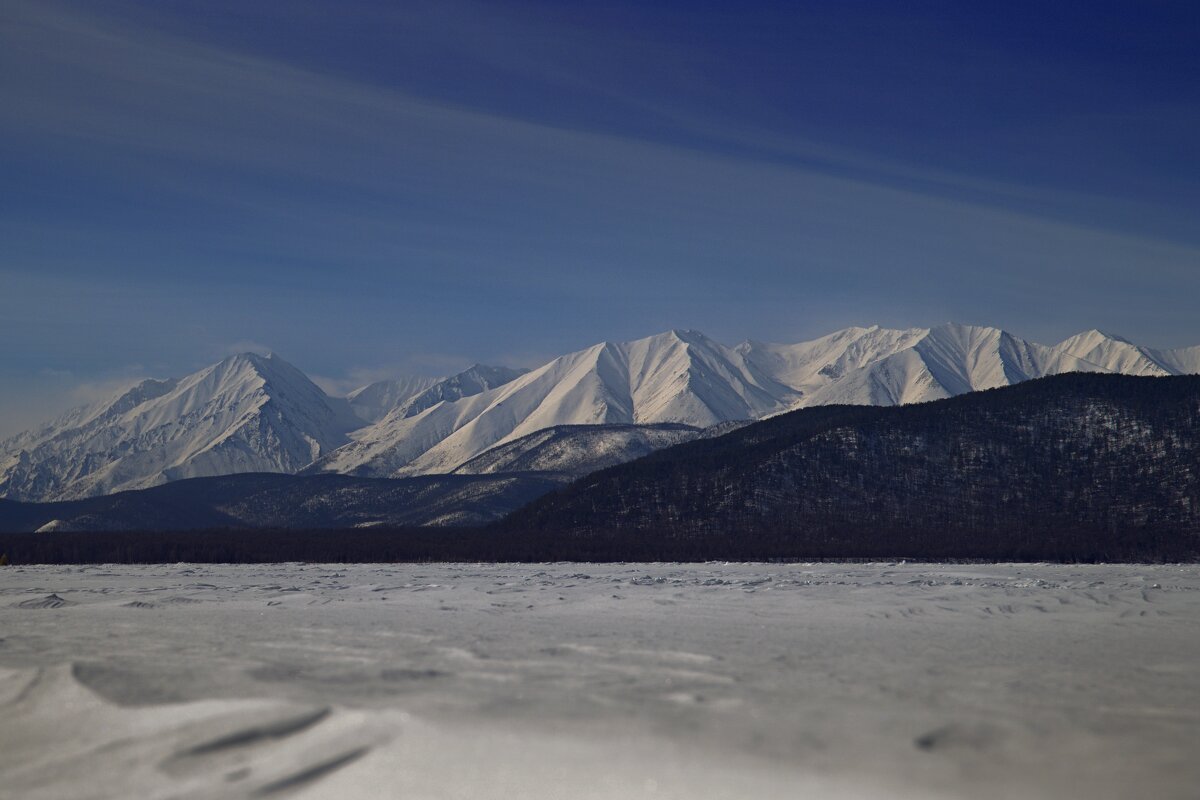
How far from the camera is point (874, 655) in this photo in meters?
45.5

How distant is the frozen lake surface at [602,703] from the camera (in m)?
26.9

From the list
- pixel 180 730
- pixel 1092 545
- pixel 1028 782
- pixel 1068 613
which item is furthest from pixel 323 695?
pixel 1092 545

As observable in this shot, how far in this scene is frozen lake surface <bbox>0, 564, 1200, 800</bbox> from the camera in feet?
88.3

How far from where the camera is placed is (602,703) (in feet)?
113

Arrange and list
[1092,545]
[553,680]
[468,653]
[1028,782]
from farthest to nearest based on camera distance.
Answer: [1092,545], [468,653], [553,680], [1028,782]

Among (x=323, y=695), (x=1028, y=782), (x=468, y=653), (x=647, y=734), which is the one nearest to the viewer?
(x=1028, y=782)

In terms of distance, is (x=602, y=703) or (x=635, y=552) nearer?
(x=602, y=703)

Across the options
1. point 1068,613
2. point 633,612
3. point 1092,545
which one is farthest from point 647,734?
point 1092,545

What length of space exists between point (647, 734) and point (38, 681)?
A: 23636 millimetres

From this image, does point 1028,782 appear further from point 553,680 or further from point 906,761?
point 553,680

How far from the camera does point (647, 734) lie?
3031 cm

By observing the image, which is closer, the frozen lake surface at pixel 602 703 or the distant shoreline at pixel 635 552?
the frozen lake surface at pixel 602 703

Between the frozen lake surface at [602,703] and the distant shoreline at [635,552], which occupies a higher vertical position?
the distant shoreline at [635,552]

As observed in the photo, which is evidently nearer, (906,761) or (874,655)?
(906,761)
